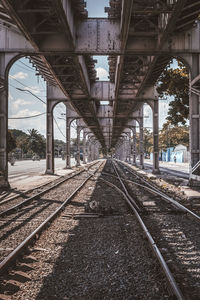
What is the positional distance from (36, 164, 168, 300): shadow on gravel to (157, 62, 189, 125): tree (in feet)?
39.7

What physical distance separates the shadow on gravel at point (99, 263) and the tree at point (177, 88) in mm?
12110

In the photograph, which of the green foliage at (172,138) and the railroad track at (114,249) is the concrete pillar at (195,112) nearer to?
the railroad track at (114,249)

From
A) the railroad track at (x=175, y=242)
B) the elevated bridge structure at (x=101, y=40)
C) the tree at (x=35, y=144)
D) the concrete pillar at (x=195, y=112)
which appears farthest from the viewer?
the tree at (x=35, y=144)

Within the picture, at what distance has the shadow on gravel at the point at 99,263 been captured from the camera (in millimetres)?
3250

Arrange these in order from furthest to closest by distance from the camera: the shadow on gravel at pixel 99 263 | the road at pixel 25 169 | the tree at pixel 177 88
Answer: the road at pixel 25 169, the tree at pixel 177 88, the shadow on gravel at pixel 99 263

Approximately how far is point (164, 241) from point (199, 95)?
351 inches

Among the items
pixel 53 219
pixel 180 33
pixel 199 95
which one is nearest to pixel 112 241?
pixel 53 219

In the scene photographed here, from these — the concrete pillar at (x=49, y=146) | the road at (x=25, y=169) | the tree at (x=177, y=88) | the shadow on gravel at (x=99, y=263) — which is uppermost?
the tree at (x=177, y=88)

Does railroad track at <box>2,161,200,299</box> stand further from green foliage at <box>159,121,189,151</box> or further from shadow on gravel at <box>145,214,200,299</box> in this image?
green foliage at <box>159,121,189,151</box>

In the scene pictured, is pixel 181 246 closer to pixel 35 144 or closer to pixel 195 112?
pixel 195 112

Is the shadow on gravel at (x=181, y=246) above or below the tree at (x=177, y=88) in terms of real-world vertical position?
below

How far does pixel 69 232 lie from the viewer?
19.0 ft

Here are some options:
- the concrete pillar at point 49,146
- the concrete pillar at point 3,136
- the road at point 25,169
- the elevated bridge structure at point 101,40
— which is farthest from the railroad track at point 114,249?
the road at point 25,169

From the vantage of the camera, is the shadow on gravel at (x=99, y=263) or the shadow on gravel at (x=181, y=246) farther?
the shadow on gravel at (x=181, y=246)
